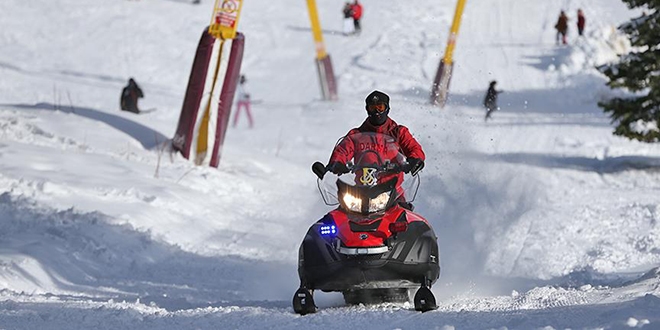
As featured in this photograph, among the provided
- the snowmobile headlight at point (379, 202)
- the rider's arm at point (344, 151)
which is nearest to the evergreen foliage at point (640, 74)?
the rider's arm at point (344, 151)

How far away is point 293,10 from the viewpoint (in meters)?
49.9

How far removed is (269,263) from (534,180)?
8388 millimetres

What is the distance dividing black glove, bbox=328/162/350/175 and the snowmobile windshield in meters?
0.10

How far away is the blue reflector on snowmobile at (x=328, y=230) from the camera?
9758 millimetres

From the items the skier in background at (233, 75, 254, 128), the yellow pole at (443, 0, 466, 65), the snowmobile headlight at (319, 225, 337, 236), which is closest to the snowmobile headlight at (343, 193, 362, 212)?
the snowmobile headlight at (319, 225, 337, 236)

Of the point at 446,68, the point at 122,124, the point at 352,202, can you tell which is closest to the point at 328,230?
the point at 352,202

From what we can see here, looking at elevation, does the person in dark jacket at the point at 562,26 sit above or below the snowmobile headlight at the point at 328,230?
below

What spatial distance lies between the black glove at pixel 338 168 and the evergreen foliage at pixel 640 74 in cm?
1310

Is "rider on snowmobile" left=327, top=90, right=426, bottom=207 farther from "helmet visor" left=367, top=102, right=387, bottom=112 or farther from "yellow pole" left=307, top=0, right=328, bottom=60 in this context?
"yellow pole" left=307, top=0, right=328, bottom=60

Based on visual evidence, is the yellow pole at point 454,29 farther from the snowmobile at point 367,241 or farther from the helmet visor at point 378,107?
the snowmobile at point 367,241

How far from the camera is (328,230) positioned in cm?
979

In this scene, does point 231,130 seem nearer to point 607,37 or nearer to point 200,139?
point 200,139

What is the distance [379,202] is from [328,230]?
0.49m

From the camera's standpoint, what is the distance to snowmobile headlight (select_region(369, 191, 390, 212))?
9680 mm
